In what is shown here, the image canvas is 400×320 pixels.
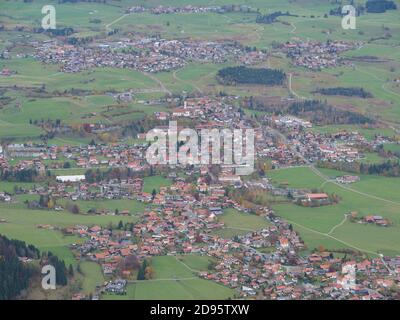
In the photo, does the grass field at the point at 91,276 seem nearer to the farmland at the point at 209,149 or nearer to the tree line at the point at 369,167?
the farmland at the point at 209,149

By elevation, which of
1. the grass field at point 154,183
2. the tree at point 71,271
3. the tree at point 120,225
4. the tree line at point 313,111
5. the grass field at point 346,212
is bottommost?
the grass field at point 346,212

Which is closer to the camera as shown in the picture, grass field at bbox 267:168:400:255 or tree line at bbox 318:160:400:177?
grass field at bbox 267:168:400:255

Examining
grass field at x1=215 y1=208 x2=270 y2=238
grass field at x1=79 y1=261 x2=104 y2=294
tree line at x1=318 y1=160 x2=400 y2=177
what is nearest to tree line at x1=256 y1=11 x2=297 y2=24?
tree line at x1=318 y1=160 x2=400 y2=177

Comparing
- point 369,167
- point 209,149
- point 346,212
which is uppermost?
point 209,149

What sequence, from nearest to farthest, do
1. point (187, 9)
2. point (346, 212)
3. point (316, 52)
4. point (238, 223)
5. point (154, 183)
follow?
point (238, 223)
point (346, 212)
point (154, 183)
point (316, 52)
point (187, 9)

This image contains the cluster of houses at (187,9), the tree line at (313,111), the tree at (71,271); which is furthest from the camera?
the cluster of houses at (187,9)

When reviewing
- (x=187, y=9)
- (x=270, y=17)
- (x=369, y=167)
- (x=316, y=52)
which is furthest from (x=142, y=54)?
(x=369, y=167)

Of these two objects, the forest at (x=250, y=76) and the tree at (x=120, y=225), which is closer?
→ the tree at (x=120, y=225)

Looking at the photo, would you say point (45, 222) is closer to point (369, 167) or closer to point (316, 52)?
point (369, 167)

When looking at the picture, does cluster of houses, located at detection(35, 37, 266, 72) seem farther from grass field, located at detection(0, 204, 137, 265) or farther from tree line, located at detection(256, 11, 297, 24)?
grass field, located at detection(0, 204, 137, 265)

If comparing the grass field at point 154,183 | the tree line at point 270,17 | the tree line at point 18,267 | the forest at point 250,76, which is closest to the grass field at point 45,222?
the tree line at point 18,267
